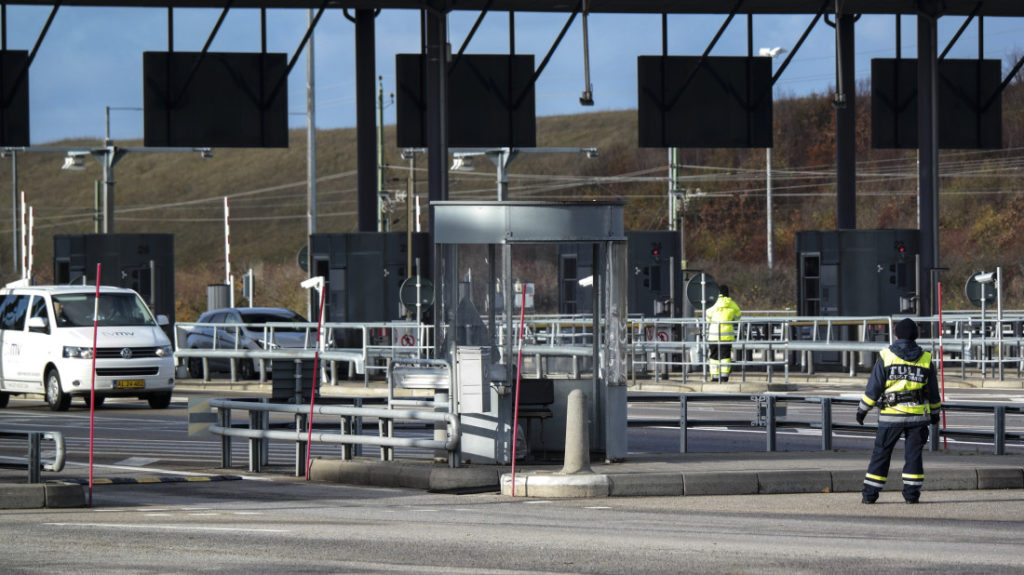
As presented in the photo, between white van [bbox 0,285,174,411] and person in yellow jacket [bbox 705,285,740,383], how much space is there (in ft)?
33.5

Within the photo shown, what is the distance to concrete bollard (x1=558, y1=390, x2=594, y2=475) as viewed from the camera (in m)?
14.1

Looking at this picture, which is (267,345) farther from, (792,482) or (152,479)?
(792,482)

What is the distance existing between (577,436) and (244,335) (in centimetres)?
2141

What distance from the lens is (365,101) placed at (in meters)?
33.0

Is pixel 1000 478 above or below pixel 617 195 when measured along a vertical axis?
below

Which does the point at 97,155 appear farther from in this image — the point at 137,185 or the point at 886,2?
the point at 137,185

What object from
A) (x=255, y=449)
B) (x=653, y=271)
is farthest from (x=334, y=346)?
(x=255, y=449)

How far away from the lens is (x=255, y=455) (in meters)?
16.5

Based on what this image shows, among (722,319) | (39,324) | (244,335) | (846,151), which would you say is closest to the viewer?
(39,324)

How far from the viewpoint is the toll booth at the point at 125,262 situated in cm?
3725

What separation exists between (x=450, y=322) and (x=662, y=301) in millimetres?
21763

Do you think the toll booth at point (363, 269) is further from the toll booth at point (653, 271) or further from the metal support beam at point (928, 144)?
the metal support beam at point (928, 144)

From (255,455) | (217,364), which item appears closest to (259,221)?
(217,364)

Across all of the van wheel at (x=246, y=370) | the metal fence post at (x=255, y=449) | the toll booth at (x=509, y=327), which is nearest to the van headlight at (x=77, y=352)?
the metal fence post at (x=255, y=449)
